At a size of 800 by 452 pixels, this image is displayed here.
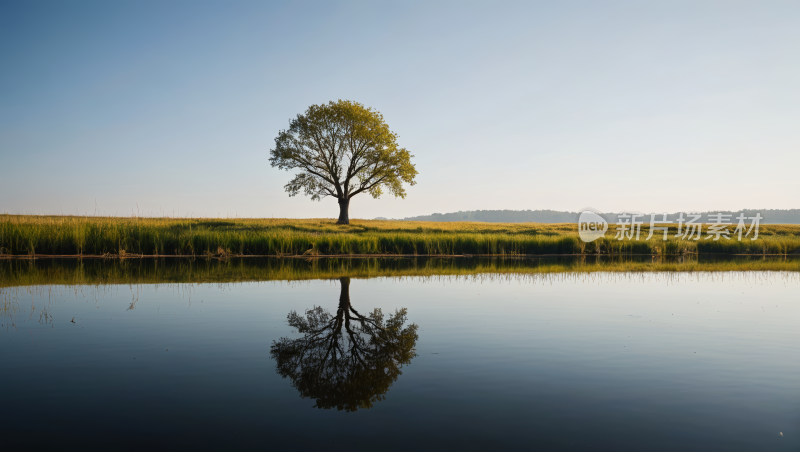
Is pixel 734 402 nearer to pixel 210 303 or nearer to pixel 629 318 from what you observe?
pixel 629 318

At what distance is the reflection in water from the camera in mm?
4145

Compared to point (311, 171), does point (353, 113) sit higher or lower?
higher

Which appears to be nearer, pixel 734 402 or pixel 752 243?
pixel 734 402

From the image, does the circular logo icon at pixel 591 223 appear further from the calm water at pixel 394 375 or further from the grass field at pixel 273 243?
the calm water at pixel 394 375

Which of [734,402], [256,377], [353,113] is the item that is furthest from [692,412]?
[353,113]

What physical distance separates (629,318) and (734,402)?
3860 mm

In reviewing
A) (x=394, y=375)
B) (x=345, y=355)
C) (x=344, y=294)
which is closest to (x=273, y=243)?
(x=344, y=294)

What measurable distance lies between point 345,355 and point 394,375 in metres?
0.86

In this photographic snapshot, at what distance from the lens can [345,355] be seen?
207 inches

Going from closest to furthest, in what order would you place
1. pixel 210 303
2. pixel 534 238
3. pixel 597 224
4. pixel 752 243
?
pixel 210 303
pixel 534 238
pixel 752 243
pixel 597 224

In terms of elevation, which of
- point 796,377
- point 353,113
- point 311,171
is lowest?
point 796,377

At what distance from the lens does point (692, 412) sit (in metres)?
3.80

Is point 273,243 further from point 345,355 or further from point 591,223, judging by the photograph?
point 591,223

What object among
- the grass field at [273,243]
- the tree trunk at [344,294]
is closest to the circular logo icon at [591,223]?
the grass field at [273,243]
